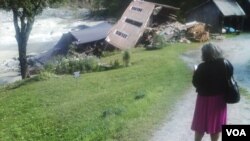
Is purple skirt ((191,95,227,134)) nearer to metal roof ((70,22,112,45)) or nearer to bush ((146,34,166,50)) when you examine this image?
bush ((146,34,166,50))

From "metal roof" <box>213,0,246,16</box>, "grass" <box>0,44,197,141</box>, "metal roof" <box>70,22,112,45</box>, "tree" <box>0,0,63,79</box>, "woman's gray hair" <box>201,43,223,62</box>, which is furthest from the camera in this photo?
"metal roof" <box>213,0,246,16</box>

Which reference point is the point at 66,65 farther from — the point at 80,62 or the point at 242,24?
the point at 242,24

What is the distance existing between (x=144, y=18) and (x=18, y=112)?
1982 centimetres

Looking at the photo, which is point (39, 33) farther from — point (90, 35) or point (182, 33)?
point (182, 33)

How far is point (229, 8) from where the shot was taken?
127 ft

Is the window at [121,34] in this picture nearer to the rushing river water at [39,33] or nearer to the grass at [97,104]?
the rushing river water at [39,33]

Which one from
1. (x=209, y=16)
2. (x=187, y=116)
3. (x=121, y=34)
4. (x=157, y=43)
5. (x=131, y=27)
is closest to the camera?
(x=187, y=116)

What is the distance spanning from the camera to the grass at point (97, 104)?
1372 cm

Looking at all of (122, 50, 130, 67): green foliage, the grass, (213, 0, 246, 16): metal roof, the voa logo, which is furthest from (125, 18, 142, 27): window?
the voa logo

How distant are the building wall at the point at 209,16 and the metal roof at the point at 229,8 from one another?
0.44m

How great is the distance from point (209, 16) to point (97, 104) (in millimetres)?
24830

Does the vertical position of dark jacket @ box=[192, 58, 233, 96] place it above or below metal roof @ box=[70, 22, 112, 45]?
above

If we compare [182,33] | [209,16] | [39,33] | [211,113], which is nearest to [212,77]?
[211,113]

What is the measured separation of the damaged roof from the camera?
3469cm
